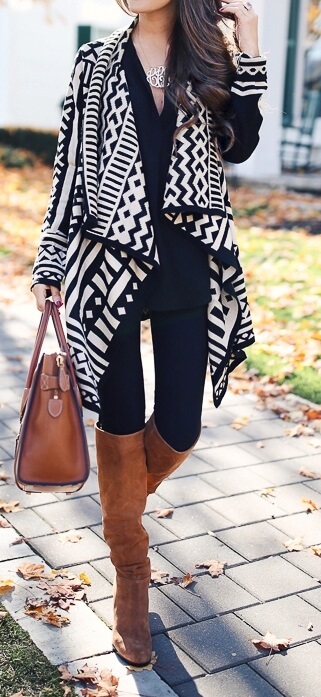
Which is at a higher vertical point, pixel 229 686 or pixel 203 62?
pixel 203 62

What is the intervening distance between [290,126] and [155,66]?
507 inches

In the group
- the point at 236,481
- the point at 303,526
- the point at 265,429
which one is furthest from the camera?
the point at 265,429

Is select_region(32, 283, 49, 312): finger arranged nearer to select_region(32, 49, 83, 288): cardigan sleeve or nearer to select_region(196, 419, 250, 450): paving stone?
select_region(32, 49, 83, 288): cardigan sleeve

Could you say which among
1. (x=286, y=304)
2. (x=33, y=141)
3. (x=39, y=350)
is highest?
(x=39, y=350)

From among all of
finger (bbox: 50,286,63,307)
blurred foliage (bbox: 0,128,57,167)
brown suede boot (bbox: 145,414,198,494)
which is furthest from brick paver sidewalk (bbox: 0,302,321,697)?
blurred foliage (bbox: 0,128,57,167)

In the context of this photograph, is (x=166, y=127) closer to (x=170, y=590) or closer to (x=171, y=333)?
(x=171, y=333)

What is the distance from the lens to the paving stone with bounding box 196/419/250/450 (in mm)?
4680

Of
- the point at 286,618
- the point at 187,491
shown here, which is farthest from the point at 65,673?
the point at 187,491

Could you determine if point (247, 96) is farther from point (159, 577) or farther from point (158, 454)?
point (159, 577)

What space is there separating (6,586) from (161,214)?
1.36 meters

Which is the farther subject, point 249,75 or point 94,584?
point 94,584

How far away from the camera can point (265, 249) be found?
30.1 feet

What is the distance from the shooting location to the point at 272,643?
293cm

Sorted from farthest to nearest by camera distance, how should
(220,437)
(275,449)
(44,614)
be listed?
(220,437)
(275,449)
(44,614)
